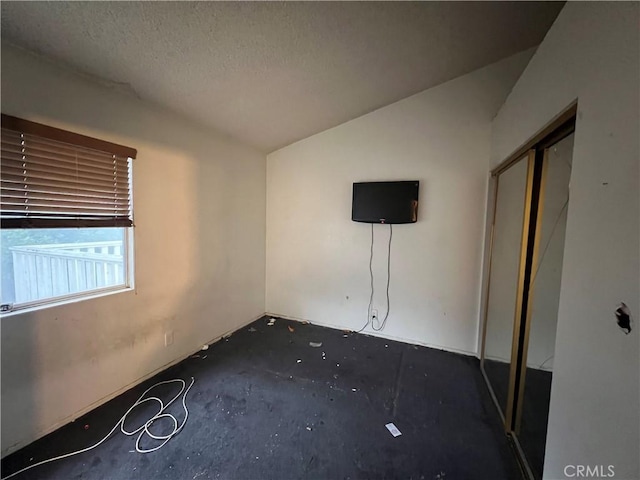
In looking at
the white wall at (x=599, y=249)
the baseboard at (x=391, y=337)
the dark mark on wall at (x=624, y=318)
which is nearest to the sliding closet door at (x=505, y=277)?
the baseboard at (x=391, y=337)

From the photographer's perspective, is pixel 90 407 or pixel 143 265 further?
pixel 143 265

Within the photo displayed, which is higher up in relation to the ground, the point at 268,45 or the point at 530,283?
the point at 268,45

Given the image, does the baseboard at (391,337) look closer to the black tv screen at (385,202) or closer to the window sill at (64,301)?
the black tv screen at (385,202)

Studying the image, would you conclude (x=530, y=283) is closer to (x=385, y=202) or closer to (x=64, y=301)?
(x=385, y=202)

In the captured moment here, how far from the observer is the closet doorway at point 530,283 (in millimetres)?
1370

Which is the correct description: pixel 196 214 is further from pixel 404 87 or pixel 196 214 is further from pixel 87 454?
pixel 404 87

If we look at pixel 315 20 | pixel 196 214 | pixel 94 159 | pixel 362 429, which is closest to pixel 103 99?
pixel 94 159

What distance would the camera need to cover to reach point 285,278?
3.71m

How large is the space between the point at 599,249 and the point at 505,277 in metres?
1.33

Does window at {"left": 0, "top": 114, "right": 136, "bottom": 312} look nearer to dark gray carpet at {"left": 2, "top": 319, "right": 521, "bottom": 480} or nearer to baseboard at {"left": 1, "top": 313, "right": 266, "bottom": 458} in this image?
baseboard at {"left": 1, "top": 313, "right": 266, "bottom": 458}

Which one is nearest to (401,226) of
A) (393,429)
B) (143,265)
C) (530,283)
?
(530,283)

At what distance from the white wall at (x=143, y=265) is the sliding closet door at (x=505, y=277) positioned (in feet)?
8.71

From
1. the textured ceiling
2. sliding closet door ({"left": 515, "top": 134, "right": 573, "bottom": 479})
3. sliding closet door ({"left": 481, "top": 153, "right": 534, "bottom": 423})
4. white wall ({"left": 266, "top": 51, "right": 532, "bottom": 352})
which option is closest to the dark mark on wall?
sliding closet door ({"left": 515, "top": 134, "right": 573, "bottom": 479})

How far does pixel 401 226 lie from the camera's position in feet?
9.97
